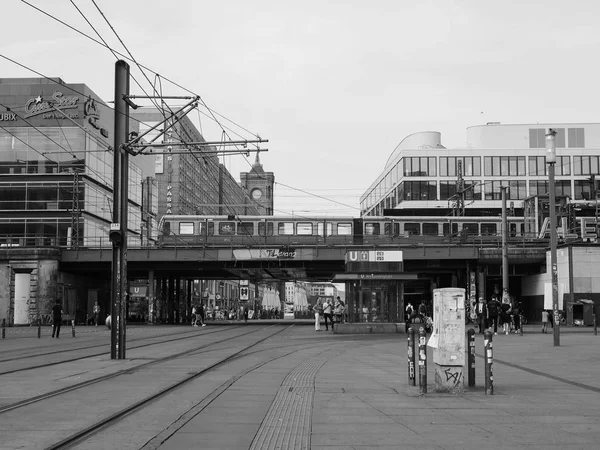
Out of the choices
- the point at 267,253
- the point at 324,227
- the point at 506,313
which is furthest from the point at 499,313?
the point at 324,227

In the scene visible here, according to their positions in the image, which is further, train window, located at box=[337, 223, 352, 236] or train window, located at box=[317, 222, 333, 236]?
train window, located at box=[337, 223, 352, 236]

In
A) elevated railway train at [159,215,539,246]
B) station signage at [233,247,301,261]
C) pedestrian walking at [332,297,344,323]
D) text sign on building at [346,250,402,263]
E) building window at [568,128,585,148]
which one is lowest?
pedestrian walking at [332,297,344,323]

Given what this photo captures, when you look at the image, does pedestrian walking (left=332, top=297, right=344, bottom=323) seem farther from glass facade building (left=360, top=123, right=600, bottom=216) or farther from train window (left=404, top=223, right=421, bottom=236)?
glass facade building (left=360, top=123, right=600, bottom=216)

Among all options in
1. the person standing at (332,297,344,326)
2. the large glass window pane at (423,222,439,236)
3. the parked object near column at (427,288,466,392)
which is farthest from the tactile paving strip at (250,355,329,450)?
the large glass window pane at (423,222,439,236)

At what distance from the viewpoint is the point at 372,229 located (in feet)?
198

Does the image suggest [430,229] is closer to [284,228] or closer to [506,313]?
[284,228]

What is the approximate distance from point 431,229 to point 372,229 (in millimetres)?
5012

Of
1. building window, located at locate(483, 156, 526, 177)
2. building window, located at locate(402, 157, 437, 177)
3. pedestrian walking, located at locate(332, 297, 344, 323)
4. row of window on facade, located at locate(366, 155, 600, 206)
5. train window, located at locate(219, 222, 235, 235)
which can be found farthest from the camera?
building window, located at locate(402, 157, 437, 177)

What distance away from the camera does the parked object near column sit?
13.1 m

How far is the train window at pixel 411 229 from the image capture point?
60531 mm

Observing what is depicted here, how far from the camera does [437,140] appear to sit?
A: 327ft

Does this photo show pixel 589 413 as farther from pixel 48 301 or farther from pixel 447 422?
pixel 48 301

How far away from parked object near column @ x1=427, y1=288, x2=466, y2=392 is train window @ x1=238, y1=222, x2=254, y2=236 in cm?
4674

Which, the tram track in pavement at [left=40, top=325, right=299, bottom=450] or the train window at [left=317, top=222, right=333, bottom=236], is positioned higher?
the train window at [left=317, top=222, right=333, bottom=236]
